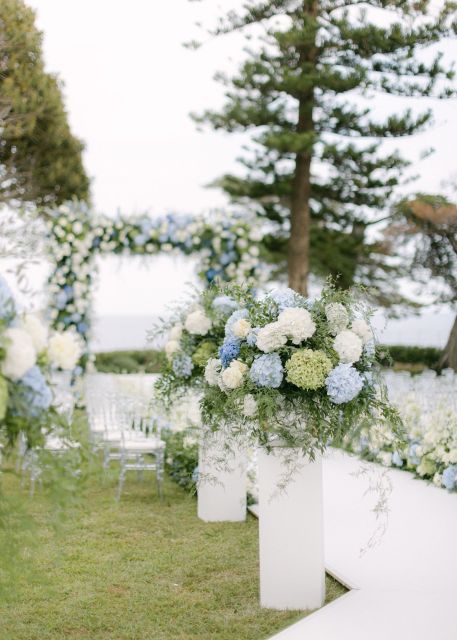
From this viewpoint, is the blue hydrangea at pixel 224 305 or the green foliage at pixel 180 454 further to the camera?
the green foliage at pixel 180 454

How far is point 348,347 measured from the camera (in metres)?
3.50

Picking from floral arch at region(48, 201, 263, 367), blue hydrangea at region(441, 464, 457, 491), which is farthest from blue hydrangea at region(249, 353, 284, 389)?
floral arch at region(48, 201, 263, 367)

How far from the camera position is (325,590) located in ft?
13.2

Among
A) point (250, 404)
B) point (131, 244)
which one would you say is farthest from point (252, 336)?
point (131, 244)

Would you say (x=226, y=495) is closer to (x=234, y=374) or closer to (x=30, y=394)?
(x=234, y=374)

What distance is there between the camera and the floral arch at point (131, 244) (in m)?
9.85

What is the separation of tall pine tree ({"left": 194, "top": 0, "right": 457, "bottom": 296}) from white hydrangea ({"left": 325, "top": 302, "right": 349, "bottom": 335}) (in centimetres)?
1066

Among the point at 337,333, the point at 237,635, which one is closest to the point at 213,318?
the point at 337,333

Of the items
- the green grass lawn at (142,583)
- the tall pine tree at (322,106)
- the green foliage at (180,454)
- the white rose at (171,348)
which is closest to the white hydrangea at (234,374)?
the green grass lawn at (142,583)

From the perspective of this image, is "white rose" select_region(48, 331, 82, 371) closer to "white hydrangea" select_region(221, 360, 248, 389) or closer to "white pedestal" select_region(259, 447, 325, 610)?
"white hydrangea" select_region(221, 360, 248, 389)

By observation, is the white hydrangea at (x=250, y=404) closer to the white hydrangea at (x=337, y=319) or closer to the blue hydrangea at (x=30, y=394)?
the white hydrangea at (x=337, y=319)

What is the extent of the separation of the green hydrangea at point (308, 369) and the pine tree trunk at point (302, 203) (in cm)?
1171

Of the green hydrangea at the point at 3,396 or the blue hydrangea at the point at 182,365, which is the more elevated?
the green hydrangea at the point at 3,396

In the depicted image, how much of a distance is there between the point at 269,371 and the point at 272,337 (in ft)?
0.49
